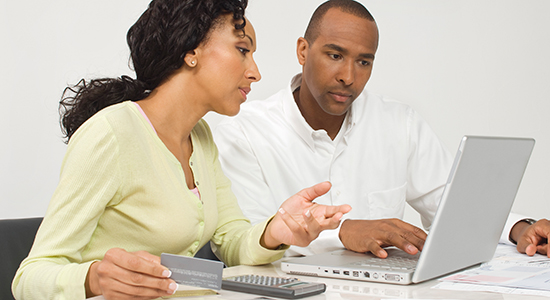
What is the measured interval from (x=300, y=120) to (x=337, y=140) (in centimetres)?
18

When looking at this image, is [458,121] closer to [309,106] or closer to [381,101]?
[381,101]

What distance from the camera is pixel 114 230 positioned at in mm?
1148

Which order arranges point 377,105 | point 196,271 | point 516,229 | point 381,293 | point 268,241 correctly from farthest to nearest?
point 377,105 → point 516,229 → point 268,241 → point 381,293 → point 196,271

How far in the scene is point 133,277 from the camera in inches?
33.6

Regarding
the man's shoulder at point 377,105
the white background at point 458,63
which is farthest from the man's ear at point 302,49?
the white background at point 458,63

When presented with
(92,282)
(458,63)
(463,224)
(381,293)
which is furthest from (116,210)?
(458,63)

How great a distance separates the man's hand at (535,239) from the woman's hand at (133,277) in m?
1.00

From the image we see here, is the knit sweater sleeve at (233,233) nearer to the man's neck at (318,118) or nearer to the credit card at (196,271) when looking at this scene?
the credit card at (196,271)

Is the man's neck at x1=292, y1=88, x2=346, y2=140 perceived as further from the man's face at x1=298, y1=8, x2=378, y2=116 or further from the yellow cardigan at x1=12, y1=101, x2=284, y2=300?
the yellow cardigan at x1=12, y1=101, x2=284, y2=300

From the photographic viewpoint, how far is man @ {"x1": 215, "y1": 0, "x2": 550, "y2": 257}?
1935mm

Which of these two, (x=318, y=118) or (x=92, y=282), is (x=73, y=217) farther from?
(x=318, y=118)

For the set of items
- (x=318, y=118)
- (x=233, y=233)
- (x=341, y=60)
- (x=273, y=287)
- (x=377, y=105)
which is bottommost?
(x=233, y=233)

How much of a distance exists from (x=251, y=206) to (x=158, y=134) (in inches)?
24.4

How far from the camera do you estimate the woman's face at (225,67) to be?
4.31 ft
